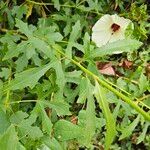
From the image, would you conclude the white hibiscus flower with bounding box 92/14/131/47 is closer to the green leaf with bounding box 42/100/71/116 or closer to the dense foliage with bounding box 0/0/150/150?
the dense foliage with bounding box 0/0/150/150

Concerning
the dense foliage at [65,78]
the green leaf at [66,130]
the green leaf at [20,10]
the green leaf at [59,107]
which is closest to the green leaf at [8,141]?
the dense foliage at [65,78]

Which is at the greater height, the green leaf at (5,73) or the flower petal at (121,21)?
the flower petal at (121,21)

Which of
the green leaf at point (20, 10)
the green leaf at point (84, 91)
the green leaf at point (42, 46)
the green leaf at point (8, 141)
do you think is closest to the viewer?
the green leaf at point (8, 141)

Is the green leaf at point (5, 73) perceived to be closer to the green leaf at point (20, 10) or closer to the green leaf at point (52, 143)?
the green leaf at point (20, 10)

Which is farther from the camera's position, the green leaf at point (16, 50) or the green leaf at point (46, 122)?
the green leaf at point (16, 50)

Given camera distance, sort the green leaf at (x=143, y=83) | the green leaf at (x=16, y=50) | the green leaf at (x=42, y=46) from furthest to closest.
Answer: the green leaf at (x=143, y=83) < the green leaf at (x=16, y=50) < the green leaf at (x=42, y=46)

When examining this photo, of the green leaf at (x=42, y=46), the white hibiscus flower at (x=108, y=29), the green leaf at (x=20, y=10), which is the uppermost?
the green leaf at (x=42, y=46)

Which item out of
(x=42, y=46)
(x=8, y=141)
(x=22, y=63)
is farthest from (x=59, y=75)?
(x=8, y=141)

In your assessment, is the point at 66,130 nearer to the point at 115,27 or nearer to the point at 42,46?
the point at 42,46
